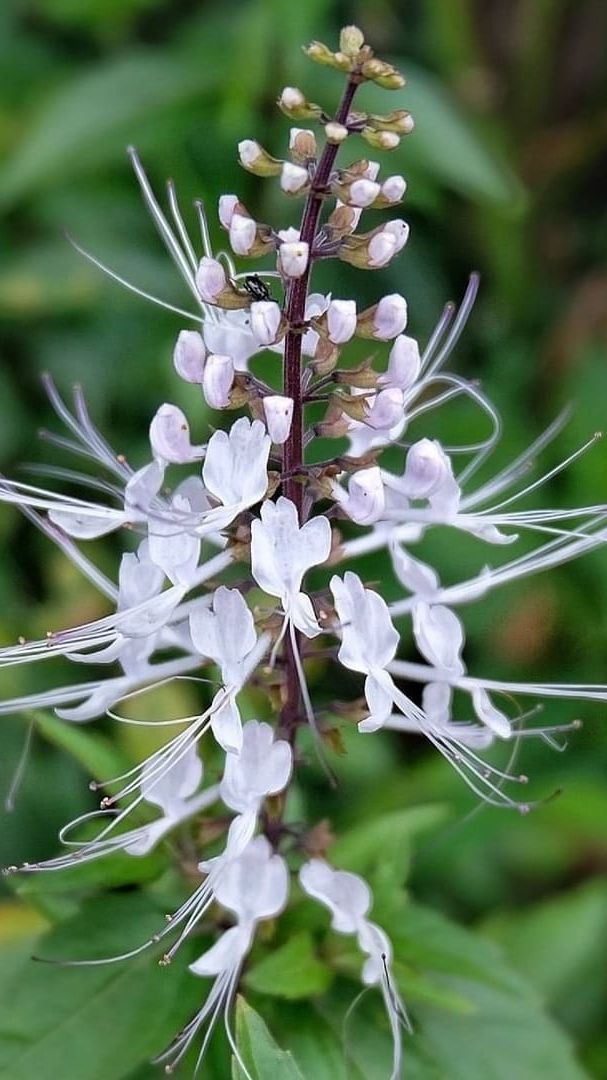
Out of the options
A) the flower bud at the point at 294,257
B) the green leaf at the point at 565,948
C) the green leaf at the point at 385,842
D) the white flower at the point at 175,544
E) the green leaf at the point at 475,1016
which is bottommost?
the green leaf at the point at 565,948

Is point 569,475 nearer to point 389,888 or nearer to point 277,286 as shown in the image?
point 277,286

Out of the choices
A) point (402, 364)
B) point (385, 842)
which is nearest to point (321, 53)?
point (402, 364)

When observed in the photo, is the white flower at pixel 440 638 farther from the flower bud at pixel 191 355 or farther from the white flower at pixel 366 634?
the flower bud at pixel 191 355

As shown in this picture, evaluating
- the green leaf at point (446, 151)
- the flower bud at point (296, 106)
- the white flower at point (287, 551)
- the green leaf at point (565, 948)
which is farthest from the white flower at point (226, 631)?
the green leaf at point (446, 151)

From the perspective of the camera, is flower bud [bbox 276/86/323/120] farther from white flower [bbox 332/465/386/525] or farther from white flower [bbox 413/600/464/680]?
white flower [bbox 413/600/464/680]

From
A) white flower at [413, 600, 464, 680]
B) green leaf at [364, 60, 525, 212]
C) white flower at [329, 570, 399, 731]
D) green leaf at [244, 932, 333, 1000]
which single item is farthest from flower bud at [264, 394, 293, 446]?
green leaf at [364, 60, 525, 212]

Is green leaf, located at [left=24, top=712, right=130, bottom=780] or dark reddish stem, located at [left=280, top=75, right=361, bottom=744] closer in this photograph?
dark reddish stem, located at [left=280, top=75, right=361, bottom=744]
